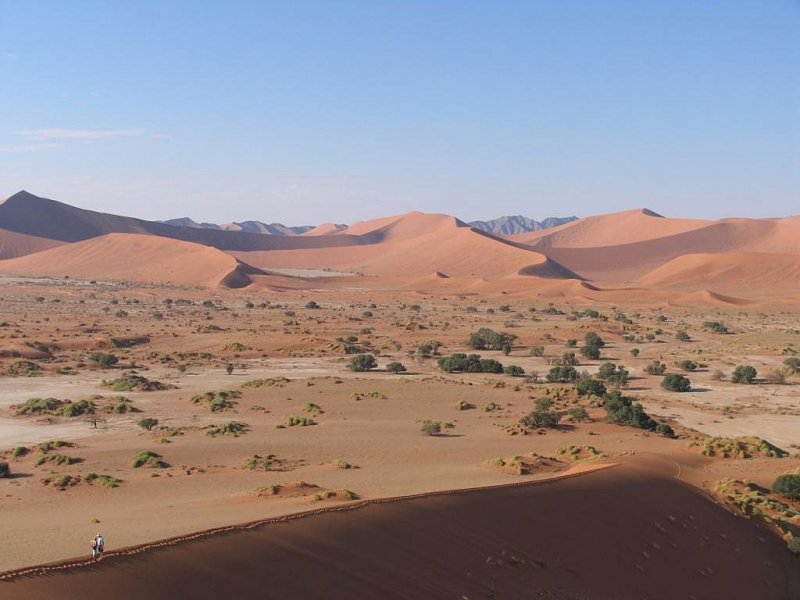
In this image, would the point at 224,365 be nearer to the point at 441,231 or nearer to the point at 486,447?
the point at 486,447

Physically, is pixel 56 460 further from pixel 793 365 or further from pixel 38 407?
pixel 793 365

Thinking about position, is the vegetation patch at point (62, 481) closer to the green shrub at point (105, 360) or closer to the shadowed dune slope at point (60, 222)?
the green shrub at point (105, 360)

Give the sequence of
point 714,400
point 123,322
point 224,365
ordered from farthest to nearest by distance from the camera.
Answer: point 123,322, point 224,365, point 714,400

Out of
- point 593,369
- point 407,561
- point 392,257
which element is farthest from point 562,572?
point 392,257

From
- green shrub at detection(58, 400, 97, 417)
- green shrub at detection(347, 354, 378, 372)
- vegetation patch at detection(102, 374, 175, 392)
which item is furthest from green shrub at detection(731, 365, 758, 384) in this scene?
green shrub at detection(58, 400, 97, 417)

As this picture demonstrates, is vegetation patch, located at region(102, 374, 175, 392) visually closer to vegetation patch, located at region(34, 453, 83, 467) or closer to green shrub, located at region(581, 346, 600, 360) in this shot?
vegetation patch, located at region(34, 453, 83, 467)

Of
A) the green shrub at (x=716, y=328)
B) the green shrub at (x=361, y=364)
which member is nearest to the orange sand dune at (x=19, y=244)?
the green shrub at (x=361, y=364)
